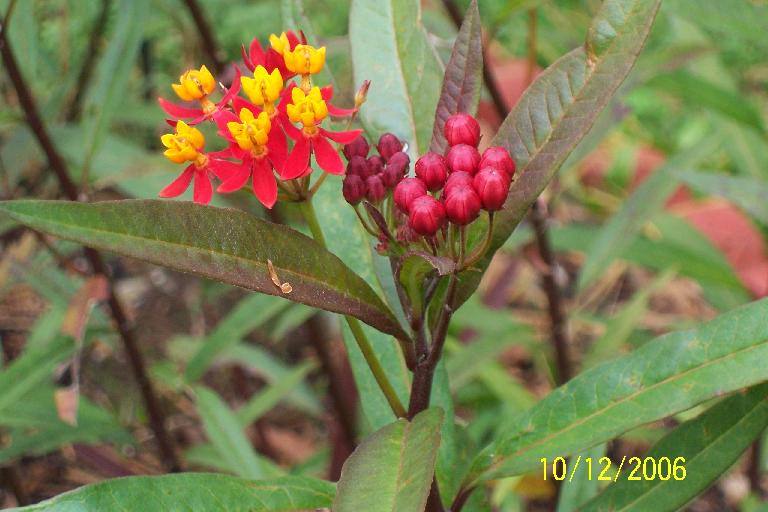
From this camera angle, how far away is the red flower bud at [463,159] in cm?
84

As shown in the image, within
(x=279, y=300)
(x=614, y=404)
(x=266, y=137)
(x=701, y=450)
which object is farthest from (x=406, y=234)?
(x=279, y=300)

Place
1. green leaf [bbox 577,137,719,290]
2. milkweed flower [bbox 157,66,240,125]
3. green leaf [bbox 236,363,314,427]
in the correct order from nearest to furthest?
milkweed flower [bbox 157,66,240,125]
green leaf [bbox 577,137,719,290]
green leaf [bbox 236,363,314,427]

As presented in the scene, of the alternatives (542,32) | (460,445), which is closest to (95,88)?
(460,445)

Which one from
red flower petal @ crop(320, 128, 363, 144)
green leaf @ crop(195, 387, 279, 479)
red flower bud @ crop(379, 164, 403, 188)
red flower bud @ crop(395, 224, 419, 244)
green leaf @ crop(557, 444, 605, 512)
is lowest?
green leaf @ crop(195, 387, 279, 479)

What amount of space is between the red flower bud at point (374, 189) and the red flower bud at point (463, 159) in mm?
69

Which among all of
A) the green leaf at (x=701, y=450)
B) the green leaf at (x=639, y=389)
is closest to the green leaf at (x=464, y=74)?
the green leaf at (x=639, y=389)

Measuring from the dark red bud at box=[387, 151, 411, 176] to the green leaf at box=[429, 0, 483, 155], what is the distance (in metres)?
0.07

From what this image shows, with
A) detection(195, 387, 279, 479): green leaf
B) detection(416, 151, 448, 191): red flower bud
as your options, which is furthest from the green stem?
detection(195, 387, 279, 479): green leaf

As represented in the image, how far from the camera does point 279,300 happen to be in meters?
1.64

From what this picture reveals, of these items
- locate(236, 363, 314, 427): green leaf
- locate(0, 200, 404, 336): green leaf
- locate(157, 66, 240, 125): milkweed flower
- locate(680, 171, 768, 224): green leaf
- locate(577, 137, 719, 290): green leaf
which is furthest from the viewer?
locate(236, 363, 314, 427): green leaf

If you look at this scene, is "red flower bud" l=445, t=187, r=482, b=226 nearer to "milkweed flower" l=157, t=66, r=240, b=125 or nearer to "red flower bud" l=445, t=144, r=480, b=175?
"red flower bud" l=445, t=144, r=480, b=175

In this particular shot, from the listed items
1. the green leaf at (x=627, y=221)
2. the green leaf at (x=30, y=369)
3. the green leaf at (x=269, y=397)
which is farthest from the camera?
the green leaf at (x=269, y=397)

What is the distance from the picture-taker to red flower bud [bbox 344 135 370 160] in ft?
2.99

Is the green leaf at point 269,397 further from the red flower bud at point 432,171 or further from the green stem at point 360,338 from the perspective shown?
the red flower bud at point 432,171
